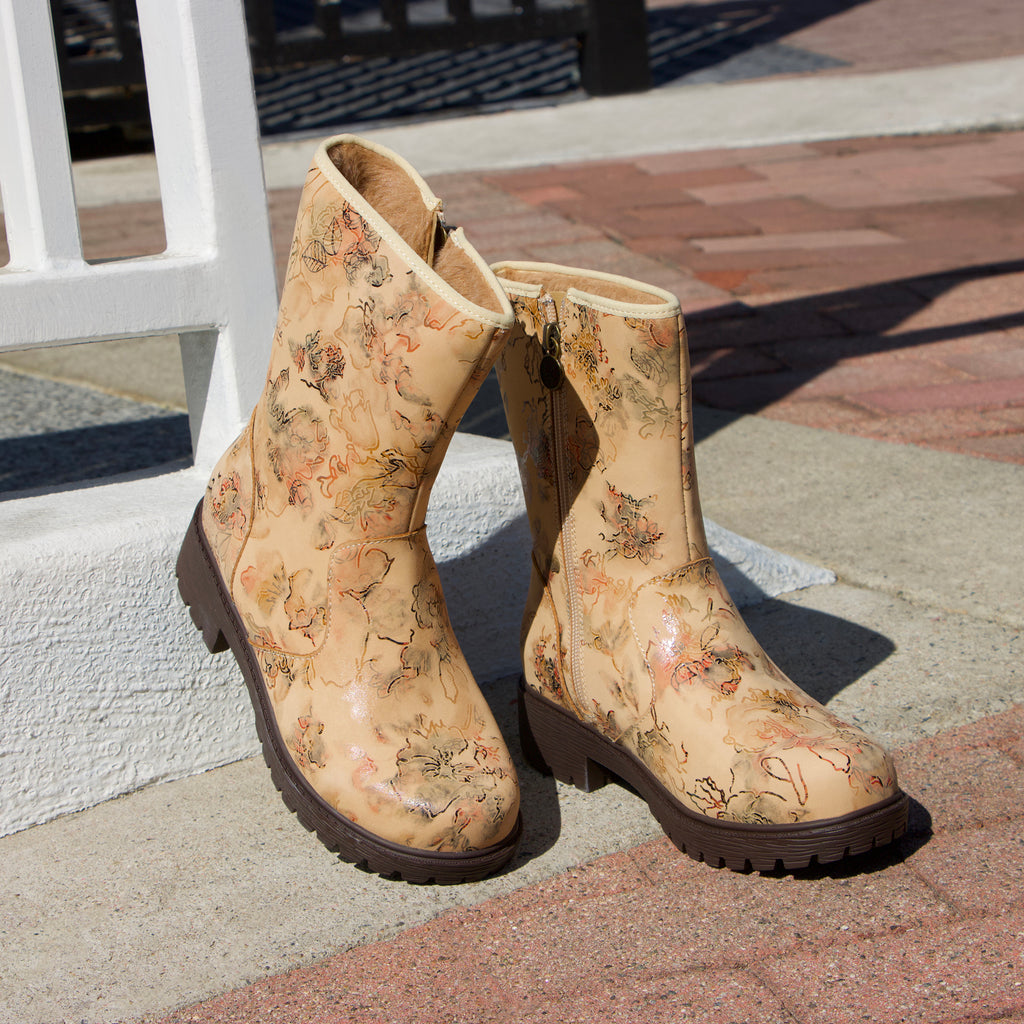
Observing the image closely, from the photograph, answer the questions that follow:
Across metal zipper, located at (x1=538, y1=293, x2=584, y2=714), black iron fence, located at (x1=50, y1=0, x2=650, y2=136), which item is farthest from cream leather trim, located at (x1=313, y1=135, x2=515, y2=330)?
black iron fence, located at (x1=50, y1=0, x2=650, y2=136)

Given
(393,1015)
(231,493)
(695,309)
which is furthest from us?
(695,309)

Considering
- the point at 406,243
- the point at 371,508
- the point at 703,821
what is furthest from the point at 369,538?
the point at 703,821

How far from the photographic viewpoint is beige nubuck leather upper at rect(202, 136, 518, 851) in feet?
3.83

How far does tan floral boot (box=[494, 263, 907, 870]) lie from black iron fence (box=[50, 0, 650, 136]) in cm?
535

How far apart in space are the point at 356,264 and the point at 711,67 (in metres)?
7.07

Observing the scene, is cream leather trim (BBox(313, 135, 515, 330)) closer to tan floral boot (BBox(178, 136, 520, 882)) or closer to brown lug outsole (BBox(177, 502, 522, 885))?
tan floral boot (BBox(178, 136, 520, 882))

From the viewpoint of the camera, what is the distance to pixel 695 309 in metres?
3.52

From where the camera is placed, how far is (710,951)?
1.12m

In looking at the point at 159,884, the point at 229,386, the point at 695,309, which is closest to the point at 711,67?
the point at 695,309

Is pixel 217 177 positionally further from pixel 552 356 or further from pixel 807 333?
pixel 807 333

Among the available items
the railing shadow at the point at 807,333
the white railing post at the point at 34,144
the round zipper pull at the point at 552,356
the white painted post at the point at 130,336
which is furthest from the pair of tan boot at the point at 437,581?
the railing shadow at the point at 807,333

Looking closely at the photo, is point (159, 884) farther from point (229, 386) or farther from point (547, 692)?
point (229, 386)

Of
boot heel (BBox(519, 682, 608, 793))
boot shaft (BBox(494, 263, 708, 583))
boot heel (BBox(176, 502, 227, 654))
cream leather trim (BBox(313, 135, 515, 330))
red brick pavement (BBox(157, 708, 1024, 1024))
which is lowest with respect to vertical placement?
red brick pavement (BBox(157, 708, 1024, 1024))

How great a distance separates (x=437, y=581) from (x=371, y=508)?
0.44 ft
